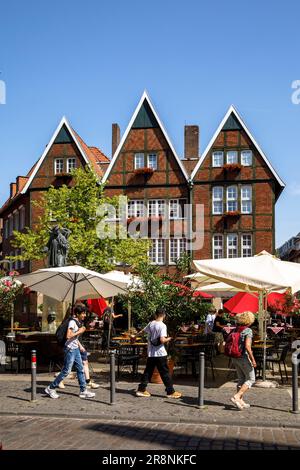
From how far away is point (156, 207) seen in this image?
123ft

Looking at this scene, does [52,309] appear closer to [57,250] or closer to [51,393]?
[57,250]

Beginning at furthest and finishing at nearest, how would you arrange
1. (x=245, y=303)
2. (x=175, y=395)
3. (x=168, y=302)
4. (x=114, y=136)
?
(x=114, y=136) < (x=245, y=303) < (x=168, y=302) < (x=175, y=395)

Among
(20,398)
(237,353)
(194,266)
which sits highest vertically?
(194,266)

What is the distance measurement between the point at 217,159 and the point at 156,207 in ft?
15.6

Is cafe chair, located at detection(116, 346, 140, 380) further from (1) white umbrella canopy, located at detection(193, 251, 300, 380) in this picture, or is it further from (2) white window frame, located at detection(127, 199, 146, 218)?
(2) white window frame, located at detection(127, 199, 146, 218)

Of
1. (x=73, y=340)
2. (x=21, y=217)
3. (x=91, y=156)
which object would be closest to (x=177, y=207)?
(x=91, y=156)

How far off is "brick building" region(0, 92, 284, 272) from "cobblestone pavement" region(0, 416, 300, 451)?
90.3 ft

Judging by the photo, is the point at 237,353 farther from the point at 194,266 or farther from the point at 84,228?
the point at 84,228

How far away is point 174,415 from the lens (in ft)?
30.1

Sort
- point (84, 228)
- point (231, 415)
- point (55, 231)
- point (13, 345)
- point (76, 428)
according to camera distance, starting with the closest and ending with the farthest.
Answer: point (76, 428)
point (231, 415)
point (13, 345)
point (55, 231)
point (84, 228)

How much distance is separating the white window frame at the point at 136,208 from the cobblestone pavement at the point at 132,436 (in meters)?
28.7

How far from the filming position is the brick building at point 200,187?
3622 cm
